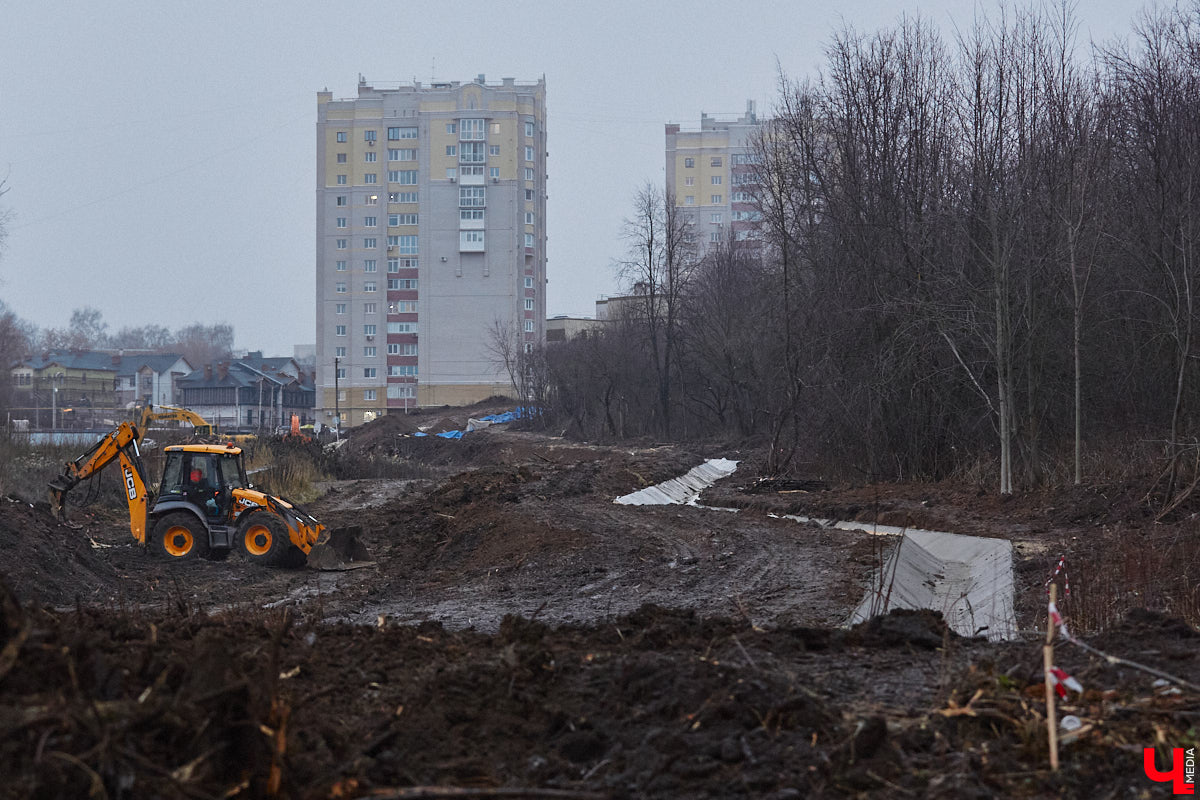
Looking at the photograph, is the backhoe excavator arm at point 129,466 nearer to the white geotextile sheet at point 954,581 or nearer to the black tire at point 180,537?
the black tire at point 180,537

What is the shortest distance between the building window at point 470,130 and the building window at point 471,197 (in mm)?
4021

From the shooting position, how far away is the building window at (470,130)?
3642 inches

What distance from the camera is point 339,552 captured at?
18.0 metres

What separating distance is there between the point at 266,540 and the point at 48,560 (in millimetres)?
3238

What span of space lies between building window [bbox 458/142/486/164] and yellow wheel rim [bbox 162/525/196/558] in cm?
7849

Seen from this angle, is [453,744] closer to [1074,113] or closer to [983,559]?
A: [983,559]

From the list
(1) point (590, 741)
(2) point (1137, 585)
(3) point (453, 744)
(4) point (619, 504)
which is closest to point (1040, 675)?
(1) point (590, 741)

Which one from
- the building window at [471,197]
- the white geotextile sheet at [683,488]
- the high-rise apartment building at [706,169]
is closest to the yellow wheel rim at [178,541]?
the white geotextile sheet at [683,488]

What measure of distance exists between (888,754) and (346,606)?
31.2 ft

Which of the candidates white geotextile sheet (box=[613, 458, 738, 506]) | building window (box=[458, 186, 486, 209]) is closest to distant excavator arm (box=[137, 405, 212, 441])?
white geotextile sheet (box=[613, 458, 738, 506])

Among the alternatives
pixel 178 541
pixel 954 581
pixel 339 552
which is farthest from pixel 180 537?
pixel 954 581

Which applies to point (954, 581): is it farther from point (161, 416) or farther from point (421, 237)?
point (421, 237)

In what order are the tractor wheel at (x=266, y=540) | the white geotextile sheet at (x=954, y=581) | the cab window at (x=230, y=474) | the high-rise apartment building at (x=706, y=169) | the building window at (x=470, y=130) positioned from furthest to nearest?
the high-rise apartment building at (x=706, y=169)
the building window at (x=470, y=130)
the cab window at (x=230, y=474)
the tractor wheel at (x=266, y=540)
the white geotextile sheet at (x=954, y=581)

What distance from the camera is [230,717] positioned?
459 cm
